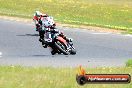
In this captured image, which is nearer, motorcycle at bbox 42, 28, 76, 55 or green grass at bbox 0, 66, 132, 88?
green grass at bbox 0, 66, 132, 88

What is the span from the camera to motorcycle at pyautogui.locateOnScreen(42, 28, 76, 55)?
67.9 feet

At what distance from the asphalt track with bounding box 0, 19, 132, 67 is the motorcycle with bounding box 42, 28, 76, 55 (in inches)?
13.7

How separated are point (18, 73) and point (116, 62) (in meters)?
7.32

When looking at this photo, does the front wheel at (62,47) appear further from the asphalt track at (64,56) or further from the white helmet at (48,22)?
the white helmet at (48,22)

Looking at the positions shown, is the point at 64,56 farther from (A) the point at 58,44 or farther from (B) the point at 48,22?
(B) the point at 48,22

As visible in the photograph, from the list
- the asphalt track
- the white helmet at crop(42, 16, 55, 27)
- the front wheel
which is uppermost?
the white helmet at crop(42, 16, 55, 27)

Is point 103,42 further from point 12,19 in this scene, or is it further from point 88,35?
point 12,19

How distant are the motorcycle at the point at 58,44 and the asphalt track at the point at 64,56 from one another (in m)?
0.35

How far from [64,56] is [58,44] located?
36.8 inches

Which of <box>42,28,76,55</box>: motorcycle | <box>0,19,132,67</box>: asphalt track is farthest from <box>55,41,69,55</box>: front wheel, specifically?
<box>0,19,132,67</box>: asphalt track

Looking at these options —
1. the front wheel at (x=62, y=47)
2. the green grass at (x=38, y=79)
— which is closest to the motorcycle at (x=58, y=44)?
the front wheel at (x=62, y=47)

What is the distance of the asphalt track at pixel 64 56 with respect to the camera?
18297 millimetres

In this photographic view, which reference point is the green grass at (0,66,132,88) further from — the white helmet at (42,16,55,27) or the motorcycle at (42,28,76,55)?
the white helmet at (42,16,55,27)

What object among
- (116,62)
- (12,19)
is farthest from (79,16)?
(116,62)
